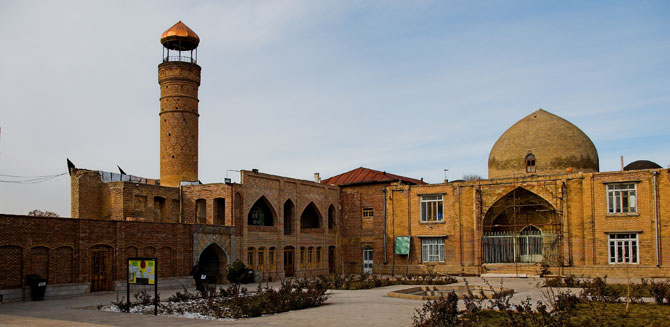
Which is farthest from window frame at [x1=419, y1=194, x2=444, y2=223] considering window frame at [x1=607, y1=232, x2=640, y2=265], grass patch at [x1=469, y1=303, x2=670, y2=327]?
grass patch at [x1=469, y1=303, x2=670, y2=327]

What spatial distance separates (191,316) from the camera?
1506 cm

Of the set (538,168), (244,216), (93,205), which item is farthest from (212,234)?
(538,168)

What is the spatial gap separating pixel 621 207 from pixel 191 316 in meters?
23.6

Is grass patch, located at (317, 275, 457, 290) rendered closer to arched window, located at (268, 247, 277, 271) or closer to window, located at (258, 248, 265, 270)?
window, located at (258, 248, 265, 270)

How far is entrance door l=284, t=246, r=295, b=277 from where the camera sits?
114 ft

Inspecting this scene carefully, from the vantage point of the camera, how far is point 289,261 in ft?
115

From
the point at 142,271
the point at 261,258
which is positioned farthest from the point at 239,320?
the point at 261,258

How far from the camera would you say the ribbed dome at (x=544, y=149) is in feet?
113

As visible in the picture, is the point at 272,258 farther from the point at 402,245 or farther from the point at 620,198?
the point at 620,198

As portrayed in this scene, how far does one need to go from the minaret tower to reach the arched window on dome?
61.8 feet

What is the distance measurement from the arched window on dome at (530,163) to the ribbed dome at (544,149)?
4 cm

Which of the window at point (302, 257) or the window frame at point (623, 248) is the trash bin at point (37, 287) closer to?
the window at point (302, 257)

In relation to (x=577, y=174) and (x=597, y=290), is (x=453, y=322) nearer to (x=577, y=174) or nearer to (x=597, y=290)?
(x=597, y=290)

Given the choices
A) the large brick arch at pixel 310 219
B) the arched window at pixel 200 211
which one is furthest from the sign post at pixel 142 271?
the large brick arch at pixel 310 219
